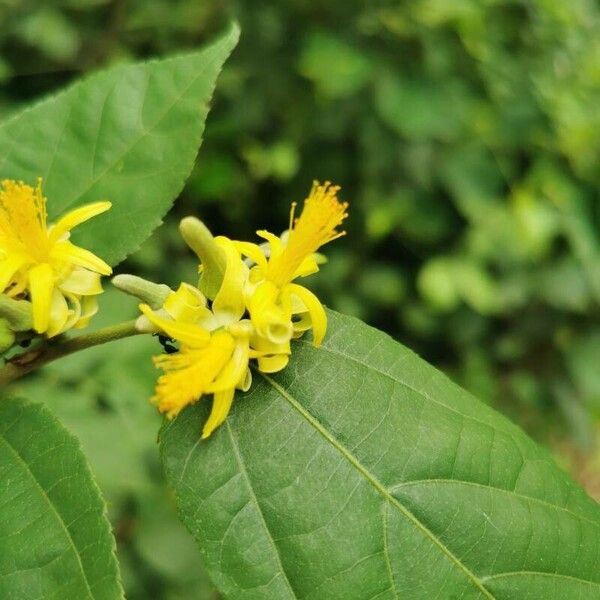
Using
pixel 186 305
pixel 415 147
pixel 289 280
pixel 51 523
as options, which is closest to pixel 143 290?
pixel 186 305

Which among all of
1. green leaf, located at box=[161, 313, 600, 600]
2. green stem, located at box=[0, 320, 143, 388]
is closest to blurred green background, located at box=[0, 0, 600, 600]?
green stem, located at box=[0, 320, 143, 388]

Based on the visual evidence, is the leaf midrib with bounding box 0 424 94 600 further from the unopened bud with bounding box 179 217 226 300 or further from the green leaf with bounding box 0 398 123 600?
the unopened bud with bounding box 179 217 226 300

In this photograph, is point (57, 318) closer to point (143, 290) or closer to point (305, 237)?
point (143, 290)

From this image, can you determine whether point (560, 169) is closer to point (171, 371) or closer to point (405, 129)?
point (405, 129)

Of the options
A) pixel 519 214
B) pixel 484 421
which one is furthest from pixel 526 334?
pixel 484 421

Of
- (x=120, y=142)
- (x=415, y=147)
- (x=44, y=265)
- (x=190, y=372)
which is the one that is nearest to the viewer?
(x=190, y=372)

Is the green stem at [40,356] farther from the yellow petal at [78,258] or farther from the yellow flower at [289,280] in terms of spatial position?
the yellow flower at [289,280]

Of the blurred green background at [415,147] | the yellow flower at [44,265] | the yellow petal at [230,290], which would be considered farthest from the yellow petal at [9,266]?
the blurred green background at [415,147]
